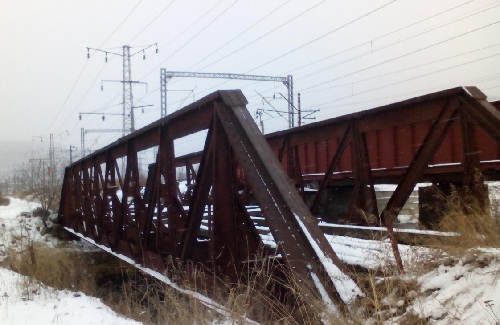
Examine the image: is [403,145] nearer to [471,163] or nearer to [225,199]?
[471,163]

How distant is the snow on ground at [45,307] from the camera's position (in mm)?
5203

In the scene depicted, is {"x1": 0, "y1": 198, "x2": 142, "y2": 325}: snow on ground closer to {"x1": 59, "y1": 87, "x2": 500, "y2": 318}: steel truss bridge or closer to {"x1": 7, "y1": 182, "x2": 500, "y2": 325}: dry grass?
{"x1": 7, "y1": 182, "x2": 500, "y2": 325}: dry grass

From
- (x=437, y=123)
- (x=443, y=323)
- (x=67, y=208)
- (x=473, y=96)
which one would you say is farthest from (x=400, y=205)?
(x=67, y=208)

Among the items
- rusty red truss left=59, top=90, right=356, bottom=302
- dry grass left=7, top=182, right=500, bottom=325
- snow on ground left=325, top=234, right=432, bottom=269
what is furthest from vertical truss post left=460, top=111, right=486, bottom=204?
rusty red truss left=59, top=90, right=356, bottom=302

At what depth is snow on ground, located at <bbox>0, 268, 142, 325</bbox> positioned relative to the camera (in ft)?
17.1

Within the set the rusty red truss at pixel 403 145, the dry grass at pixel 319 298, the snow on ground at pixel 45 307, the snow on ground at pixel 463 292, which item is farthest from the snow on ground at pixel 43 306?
the rusty red truss at pixel 403 145

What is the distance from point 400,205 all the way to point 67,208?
16.0 metres

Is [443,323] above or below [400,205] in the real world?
below

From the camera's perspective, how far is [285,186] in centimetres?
469

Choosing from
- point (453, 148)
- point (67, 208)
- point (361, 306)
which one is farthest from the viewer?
point (67, 208)

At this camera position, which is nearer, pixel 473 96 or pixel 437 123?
pixel 473 96

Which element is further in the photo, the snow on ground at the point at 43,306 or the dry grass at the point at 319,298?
the snow on ground at the point at 43,306

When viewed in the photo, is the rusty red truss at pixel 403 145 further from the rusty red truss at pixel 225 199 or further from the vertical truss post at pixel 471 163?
the rusty red truss at pixel 225 199

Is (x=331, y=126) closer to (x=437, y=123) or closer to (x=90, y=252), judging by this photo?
(x=437, y=123)
